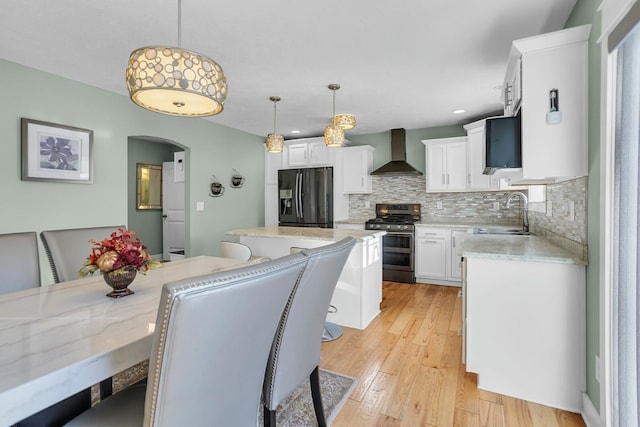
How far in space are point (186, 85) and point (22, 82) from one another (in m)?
2.47

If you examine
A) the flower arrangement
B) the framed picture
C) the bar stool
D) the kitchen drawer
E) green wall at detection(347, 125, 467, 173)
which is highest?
green wall at detection(347, 125, 467, 173)

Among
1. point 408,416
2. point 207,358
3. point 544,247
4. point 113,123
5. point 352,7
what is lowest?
point 408,416

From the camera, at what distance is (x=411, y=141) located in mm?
5117

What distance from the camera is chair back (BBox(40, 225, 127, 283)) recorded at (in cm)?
183

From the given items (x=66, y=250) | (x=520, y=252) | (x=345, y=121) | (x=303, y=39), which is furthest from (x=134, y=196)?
(x=520, y=252)

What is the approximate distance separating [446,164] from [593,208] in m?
3.07

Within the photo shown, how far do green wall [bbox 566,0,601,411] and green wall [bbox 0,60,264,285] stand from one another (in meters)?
3.98

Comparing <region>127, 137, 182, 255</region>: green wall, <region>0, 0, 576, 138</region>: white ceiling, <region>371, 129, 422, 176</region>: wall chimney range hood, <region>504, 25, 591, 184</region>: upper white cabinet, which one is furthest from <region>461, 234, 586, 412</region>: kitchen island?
<region>127, 137, 182, 255</region>: green wall

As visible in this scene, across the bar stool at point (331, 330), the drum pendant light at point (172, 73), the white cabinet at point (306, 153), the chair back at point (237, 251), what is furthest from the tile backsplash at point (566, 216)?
the white cabinet at point (306, 153)

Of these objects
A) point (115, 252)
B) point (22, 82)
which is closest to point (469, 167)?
point (115, 252)

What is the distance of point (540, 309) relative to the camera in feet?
5.95

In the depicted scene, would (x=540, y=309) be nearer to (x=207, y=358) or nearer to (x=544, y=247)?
(x=544, y=247)

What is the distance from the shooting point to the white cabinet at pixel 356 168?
5148mm

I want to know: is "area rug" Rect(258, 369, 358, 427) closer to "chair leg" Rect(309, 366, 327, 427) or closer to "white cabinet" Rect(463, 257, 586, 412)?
"chair leg" Rect(309, 366, 327, 427)
